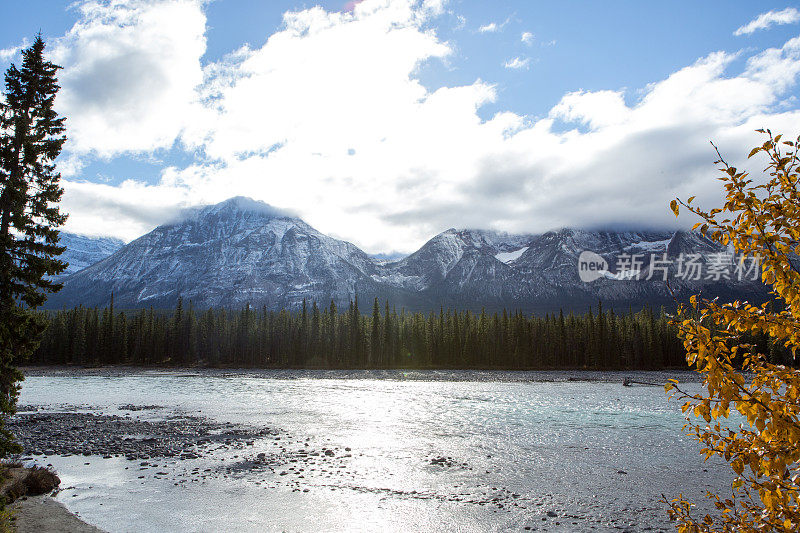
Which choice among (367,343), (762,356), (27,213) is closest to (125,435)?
(27,213)

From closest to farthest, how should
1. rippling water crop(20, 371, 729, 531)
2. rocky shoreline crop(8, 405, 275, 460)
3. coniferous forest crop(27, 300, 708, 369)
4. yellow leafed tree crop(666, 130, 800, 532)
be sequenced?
yellow leafed tree crop(666, 130, 800, 532) < rippling water crop(20, 371, 729, 531) < rocky shoreline crop(8, 405, 275, 460) < coniferous forest crop(27, 300, 708, 369)

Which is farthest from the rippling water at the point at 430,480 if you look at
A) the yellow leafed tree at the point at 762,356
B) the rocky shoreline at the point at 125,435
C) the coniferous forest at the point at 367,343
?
the coniferous forest at the point at 367,343

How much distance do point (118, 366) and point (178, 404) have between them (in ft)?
288

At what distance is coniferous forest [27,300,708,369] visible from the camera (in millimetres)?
122875

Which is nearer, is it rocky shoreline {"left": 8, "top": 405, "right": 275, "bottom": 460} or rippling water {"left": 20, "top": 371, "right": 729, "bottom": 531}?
rippling water {"left": 20, "top": 371, "right": 729, "bottom": 531}

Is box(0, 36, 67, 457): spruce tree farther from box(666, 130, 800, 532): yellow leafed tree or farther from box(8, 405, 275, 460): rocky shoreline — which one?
box(666, 130, 800, 532): yellow leafed tree

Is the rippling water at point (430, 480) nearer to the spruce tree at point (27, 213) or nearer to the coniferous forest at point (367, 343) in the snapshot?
the spruce tree at point (27, 213)

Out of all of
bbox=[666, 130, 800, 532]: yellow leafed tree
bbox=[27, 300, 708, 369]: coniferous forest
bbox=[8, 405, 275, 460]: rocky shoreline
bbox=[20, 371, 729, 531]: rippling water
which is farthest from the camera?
bbox=[27, 300, 708, 369]: coniferous forest

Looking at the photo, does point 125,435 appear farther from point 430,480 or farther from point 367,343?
point 367,343

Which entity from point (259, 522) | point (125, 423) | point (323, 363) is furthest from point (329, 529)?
point (323, 363)

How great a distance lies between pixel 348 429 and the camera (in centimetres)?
3309

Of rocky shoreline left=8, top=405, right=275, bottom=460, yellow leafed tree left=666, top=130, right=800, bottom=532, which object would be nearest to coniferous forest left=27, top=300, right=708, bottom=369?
rocky shoreline left=8, top=405, right=275, bottom=460

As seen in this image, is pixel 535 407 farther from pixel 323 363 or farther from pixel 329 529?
pixel 323 363

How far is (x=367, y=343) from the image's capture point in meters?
130
